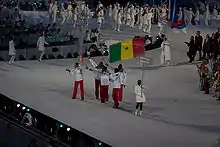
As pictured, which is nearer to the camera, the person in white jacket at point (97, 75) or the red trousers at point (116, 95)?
the red trousers at point (116, 95)

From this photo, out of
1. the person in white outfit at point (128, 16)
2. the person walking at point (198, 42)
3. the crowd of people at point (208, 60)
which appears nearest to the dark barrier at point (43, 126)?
the crowd of people at point (208, 60)

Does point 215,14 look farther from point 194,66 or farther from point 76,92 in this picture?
point 76,92

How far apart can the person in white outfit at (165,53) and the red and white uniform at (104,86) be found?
159 centimetres

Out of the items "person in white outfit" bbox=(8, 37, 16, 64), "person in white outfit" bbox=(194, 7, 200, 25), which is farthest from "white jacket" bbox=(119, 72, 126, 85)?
"person in white outfit" bbox=(8, 37, 16, 64)

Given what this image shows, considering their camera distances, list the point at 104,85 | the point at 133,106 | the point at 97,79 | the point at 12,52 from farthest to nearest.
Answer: the point at 12,52, the point at 97,79, the point at 104,85, the point at 133,106

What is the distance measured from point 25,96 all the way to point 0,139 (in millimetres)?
1671

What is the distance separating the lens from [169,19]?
14680mm

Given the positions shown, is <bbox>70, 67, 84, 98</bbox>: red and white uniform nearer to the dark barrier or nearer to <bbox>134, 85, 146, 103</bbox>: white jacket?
the dark barrier

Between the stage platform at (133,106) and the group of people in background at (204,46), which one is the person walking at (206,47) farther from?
the stage platform at (133,106)

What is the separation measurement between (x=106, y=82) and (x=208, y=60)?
2.43 m

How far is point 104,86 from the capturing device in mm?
14070

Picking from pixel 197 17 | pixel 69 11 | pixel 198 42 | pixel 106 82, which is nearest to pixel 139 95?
pixel 106 82

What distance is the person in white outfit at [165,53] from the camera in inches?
581

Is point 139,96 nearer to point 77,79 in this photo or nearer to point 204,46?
point 77,79
